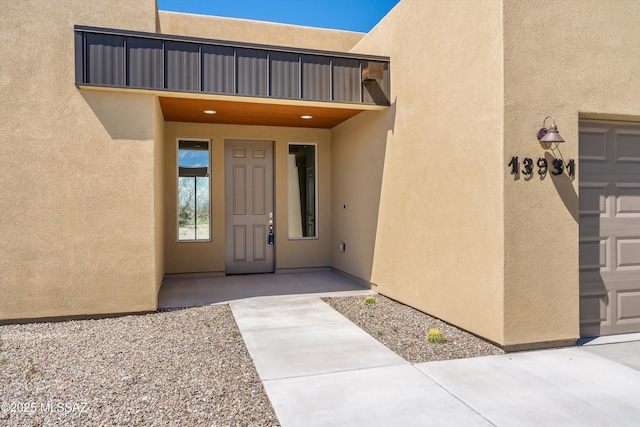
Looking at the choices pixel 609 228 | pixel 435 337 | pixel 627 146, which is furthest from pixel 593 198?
pixel 435 337

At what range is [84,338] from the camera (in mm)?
5027

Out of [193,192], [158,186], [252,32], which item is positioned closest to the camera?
[158,186]

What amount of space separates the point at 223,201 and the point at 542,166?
6.06m

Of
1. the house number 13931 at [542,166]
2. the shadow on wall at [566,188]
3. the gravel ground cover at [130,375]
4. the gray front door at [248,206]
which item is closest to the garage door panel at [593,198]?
the shadow on wall at [566,188]

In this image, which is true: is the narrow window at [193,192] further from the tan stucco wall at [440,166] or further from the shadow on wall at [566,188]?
the shadow on wall at [566,188]

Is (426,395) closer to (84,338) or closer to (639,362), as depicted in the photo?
(639,362)

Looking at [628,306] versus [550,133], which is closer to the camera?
[550,133]

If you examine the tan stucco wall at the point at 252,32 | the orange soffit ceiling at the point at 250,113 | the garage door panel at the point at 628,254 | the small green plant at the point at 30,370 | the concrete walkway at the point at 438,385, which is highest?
the tan stucco wall at the point at 252,32

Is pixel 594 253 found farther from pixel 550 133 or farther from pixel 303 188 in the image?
pixel 303 188

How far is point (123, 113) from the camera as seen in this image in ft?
19.2

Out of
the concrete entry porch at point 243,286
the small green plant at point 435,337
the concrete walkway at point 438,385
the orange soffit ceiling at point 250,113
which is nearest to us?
the concrete walkway at point 438,385

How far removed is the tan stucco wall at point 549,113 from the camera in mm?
4516

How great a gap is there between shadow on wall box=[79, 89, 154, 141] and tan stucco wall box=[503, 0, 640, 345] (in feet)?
14.0

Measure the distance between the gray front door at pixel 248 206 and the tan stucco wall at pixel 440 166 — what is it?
2297 millimetres
